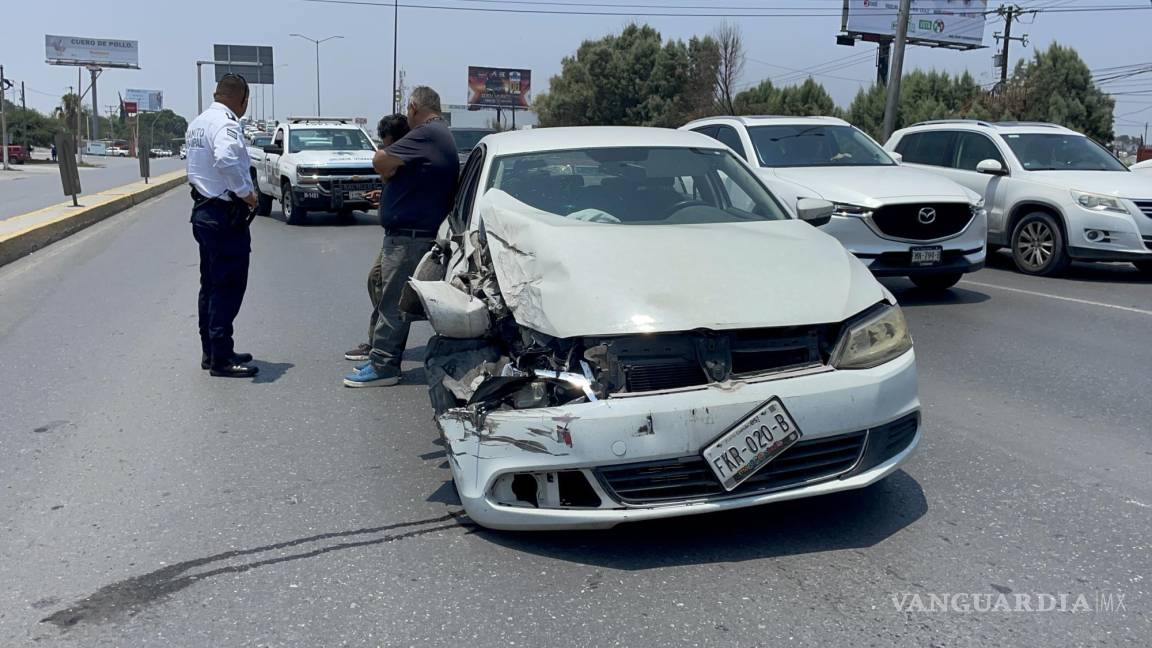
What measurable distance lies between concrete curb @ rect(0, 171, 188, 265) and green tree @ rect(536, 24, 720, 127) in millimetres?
45653

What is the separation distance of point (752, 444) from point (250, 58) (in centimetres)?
6554

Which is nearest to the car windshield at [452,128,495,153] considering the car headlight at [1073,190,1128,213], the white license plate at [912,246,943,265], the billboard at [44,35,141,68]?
the car headlight at [1073,190,1128,213]

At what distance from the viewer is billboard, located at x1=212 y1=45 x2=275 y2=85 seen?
62281 millimetres

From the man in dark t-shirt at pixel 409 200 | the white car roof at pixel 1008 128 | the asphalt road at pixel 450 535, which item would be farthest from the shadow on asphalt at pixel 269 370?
the white car roof at pixel 1008 128

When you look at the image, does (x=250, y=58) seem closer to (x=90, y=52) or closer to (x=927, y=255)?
(x=90, y=52)

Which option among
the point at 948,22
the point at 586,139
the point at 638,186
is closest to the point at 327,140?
the point at 586,139

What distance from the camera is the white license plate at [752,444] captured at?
11.7ft

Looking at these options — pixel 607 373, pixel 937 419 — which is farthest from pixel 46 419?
pixel 937 419

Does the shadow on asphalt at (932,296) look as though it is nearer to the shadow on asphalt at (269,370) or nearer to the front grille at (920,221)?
the front grille at (920,221)

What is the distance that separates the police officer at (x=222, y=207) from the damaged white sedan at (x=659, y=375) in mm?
2325

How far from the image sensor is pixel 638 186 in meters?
5.46

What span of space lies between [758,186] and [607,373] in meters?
2.34

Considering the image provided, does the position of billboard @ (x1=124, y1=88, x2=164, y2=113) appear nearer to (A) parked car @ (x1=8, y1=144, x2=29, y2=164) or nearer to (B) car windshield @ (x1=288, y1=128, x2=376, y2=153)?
(A) parked car @ (x1=8, y1=144, x2=29, y2=164)

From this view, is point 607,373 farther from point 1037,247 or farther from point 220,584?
point 1037,247
